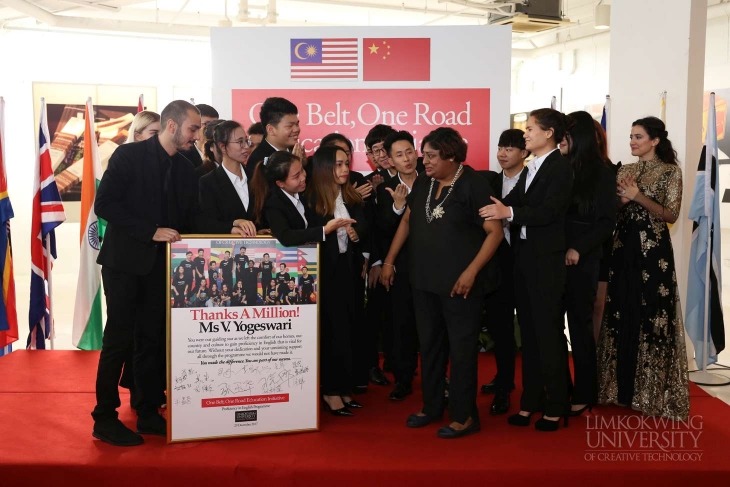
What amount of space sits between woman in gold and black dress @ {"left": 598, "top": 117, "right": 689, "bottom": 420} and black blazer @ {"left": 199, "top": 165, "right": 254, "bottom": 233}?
6.39 ft

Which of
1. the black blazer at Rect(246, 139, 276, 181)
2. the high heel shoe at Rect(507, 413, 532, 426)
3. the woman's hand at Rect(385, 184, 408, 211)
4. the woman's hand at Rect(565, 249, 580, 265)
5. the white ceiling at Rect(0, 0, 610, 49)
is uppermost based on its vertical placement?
the white ceiling at Rect(0, 0, 610, 49)

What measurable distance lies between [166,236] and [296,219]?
632 mm

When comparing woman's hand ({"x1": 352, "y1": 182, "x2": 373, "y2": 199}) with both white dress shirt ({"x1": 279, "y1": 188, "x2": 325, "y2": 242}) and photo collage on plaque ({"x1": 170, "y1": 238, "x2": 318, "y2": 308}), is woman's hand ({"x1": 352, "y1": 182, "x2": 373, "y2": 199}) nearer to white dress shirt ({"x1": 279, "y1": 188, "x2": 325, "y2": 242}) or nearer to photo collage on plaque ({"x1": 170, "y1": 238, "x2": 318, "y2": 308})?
white dress shirt ({"x1": 279, "y1": 188, "x2": 325, "y2": 242})

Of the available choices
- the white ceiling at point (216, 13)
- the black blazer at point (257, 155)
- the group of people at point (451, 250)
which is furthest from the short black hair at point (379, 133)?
the white ceiling at point (216, 13)

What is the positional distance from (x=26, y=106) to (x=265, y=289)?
9.51 metres

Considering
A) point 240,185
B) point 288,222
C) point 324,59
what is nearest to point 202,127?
point 240,185

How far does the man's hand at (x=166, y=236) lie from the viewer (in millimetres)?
2945

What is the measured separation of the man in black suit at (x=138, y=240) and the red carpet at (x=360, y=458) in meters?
0.20

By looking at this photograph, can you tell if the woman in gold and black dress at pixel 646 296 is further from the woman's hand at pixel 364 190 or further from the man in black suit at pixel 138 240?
the man in black suit at pixel 138 240

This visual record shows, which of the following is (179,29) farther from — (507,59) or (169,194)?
(169,194)

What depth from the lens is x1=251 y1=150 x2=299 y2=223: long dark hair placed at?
3.23 metres

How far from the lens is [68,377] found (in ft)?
13.9

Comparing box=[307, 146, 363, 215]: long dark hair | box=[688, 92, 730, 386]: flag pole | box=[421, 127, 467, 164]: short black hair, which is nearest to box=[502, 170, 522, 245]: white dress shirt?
box=[421, 127, 467, 164]: short black hair

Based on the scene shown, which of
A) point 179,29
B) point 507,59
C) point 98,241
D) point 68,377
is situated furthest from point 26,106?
point 507,59
